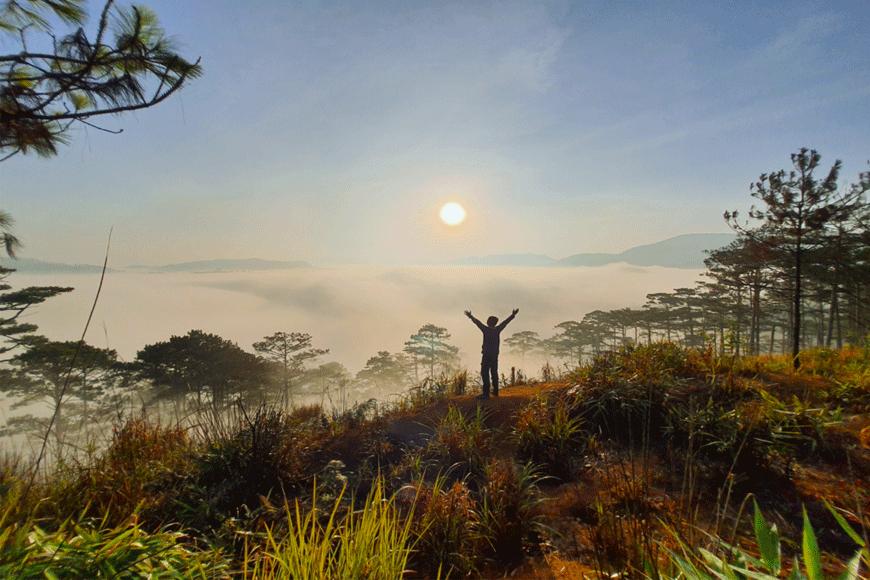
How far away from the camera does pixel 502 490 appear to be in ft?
11.0

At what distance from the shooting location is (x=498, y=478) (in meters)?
3.51

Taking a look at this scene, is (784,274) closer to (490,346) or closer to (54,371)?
(490,346)

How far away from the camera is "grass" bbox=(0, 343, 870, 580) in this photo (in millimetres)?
1900

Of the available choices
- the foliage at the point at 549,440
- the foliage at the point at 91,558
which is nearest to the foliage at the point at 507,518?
the foliage at the point at 549,440

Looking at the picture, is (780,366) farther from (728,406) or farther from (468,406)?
(468,406)

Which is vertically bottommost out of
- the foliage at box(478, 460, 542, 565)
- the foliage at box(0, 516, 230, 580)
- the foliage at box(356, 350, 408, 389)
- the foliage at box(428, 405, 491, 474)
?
the foliage at box(356, 350, 408, 389)

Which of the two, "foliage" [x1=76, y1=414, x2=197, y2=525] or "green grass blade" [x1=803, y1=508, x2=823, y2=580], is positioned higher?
"green grass blade" [x1=803, y1=508, x2=823, y2=580]

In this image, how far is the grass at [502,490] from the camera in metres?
1.90

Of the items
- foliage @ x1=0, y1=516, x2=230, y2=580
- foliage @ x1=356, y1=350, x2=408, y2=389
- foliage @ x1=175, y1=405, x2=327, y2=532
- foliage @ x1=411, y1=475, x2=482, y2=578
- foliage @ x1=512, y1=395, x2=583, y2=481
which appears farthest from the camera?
foliage @ x1=356, y1=350, x2=408, y2=389

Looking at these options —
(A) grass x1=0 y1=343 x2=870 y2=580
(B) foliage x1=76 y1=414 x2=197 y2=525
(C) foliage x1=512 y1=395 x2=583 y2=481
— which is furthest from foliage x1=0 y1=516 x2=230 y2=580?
(C) foliage x1=512 y1=395 x2=583 y2=481

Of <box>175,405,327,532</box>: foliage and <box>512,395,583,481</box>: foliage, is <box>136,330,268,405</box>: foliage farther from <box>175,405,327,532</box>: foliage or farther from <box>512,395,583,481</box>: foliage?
<box>512,395,583,481</box>: foliage

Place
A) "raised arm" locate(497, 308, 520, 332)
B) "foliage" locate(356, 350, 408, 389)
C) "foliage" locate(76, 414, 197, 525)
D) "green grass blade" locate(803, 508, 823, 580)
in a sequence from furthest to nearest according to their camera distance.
→ "foliage" locate(356, 350, 408, 389) → "raised arm" locate(497, 308, 520, 332) → "foliage" locate(76, 414, 197, 525) → "green grass blade" locate(803, 508, 823, 580)

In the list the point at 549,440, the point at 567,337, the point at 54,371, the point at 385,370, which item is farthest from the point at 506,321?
the point at 567,337

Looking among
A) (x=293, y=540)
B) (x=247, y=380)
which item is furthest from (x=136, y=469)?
(x=247, y=380)
